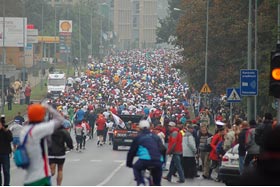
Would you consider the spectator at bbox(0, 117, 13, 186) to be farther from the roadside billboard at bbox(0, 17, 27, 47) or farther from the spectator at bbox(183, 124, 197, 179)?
the roadside billboard at bbox(0, 17, 27, 47)

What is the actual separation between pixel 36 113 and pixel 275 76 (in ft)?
28.3

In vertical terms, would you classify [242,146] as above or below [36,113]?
below

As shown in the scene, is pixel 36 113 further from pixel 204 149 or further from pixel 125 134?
pixel 125 134

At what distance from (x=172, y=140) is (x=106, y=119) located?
72.5 ft

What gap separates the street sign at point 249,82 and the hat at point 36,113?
21.5 m

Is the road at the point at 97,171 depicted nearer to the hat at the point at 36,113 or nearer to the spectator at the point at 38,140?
the spectator at the point at 38,140

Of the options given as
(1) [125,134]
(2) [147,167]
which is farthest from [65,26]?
(2) [147,167]

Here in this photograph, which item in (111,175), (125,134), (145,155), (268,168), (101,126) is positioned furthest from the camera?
(101,126)

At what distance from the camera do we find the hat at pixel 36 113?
11703 millimetres

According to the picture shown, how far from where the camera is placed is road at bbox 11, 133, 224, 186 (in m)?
25.6

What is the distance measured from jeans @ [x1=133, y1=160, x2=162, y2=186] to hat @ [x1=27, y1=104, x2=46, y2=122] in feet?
14.6

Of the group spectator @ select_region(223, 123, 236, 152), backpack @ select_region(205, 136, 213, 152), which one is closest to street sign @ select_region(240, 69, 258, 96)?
backpack @ select_region(205, 136, 213, 152)

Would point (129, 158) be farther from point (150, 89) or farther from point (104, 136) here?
point (150, 89)

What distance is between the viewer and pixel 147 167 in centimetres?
1609
